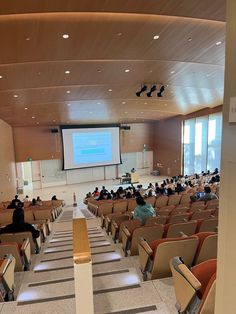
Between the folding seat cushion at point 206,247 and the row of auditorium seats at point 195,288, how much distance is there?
0.68 meters

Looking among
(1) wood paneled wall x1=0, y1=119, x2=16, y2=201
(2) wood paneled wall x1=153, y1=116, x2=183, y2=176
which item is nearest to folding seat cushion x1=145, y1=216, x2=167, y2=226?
(1) wood paneled wall x1=0, y1=119, x2=16, y2=201

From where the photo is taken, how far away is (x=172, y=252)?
2.94 meters

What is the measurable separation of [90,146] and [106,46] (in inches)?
614

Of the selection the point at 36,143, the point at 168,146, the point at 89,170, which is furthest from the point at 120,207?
the point at 168,146

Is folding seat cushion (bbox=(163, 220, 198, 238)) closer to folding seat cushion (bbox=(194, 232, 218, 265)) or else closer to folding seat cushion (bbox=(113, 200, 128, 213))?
folding seat cushion (bbox=(194, 232, 218, 265))

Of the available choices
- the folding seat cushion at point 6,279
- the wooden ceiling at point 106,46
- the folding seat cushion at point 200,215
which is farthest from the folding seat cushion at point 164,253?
the wooden ceiling at point 106,46

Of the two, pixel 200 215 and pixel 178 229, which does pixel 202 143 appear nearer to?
pixel 200 215

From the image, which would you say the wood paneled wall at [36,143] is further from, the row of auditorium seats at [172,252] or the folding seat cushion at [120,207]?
the row of auditorium seats at [172,252]

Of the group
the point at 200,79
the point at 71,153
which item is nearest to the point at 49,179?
the point at 71,153

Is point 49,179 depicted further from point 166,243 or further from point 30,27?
point 166,243

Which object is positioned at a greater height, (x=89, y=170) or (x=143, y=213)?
(x=143, y=213)

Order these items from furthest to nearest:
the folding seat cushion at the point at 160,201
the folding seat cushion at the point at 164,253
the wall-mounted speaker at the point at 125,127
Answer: the wall-mounted speaker at the point at 125,127 → the folding seat cushion at the point at 160,201 → the folding seat cushion at the point at 164,253

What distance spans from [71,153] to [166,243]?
18.6 m

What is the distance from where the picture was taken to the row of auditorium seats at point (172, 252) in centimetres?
291
